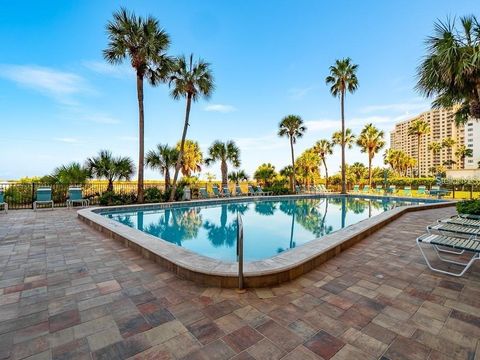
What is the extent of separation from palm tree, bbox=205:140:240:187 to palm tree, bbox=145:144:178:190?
4167 millimetres

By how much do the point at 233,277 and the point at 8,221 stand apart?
326 inches

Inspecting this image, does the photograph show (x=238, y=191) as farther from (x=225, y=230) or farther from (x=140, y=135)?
(x=225, y=230)

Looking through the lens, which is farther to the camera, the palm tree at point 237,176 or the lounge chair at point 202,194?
the palm tree at point 237,176

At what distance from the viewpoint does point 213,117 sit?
925 inches

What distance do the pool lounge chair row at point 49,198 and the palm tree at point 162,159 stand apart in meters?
4.50

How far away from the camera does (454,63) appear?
5715mm

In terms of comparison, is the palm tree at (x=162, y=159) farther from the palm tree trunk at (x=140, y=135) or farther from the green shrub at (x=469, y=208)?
the green shrub at (x=469, y=208)

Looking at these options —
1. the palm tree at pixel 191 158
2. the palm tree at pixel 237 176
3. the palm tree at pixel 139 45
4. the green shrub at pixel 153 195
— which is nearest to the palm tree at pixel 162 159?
the green shrub at pixel 153 195

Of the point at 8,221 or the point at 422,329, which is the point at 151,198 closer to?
the point at 8,221

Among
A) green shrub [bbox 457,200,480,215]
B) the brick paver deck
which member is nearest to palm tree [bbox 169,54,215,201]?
the brick paver deck

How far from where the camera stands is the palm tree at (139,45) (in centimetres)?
1073

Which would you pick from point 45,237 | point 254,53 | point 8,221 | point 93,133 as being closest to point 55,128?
point 93,133

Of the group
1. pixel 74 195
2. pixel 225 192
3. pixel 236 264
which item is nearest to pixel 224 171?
pixel 225 192

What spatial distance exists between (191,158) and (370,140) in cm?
2079
